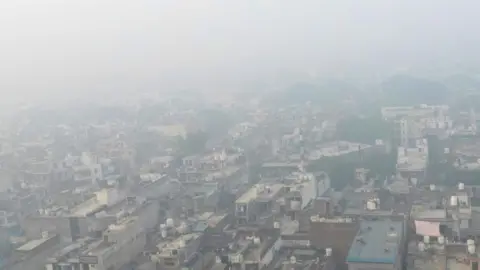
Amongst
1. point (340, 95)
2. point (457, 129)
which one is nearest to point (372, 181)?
point (457, 129)

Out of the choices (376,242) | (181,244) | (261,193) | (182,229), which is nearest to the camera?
(376,242)

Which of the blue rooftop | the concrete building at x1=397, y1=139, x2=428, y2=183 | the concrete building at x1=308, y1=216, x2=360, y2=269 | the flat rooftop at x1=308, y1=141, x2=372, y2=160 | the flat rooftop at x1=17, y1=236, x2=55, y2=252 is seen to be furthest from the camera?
the flat rooftop at x1=308, y1=141, x2=372, y2=160

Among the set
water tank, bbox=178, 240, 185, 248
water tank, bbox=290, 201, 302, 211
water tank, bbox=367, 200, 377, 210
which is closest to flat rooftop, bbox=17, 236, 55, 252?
water tank, bbox=178, 240, 185, 248

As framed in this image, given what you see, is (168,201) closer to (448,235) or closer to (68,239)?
(68,239)

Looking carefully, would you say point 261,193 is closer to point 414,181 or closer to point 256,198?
point 256,198

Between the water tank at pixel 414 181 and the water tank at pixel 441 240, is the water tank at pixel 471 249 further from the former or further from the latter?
the water tank at pixel 414 181

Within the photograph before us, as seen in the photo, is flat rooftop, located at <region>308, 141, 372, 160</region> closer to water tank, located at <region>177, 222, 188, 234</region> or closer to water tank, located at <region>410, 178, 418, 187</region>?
water tank, located at <region>410, 178, 418, 187</region>

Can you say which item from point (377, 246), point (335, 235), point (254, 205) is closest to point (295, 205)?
point (254, 205)

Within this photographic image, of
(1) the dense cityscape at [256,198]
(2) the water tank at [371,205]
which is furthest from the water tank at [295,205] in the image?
(2) the water tank at [371,205]
